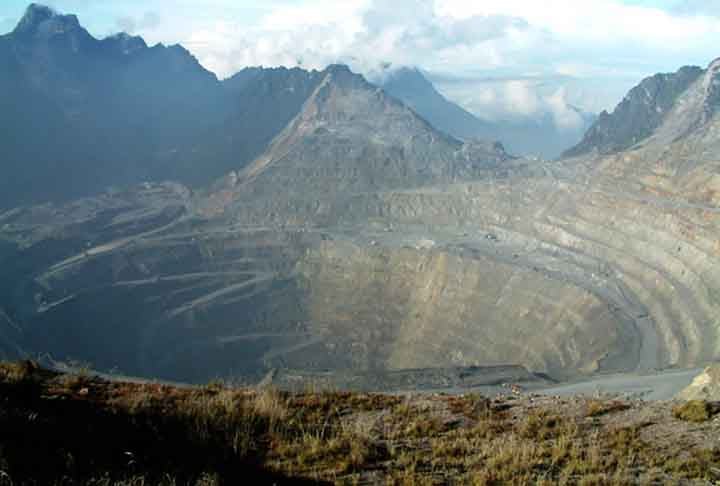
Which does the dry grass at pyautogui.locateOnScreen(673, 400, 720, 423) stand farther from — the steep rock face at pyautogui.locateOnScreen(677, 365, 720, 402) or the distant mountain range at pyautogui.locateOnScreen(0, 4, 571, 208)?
the distant mountain range at pyautogui.locateOnScreen(0, 4, 571, 208)

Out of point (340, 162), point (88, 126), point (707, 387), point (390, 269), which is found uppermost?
point (88, 126)

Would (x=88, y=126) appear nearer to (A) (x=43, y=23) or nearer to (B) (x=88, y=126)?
(B) (x=88, y=126)

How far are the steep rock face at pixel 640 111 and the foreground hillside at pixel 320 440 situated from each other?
6648 inches

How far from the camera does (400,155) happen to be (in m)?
147

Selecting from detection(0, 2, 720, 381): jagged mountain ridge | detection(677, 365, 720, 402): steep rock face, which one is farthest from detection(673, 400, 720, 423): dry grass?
detection(0, 2, 720, 381): jagged mountain ridge

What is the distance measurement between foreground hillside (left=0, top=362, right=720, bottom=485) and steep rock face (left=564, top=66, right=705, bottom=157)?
168864 mm

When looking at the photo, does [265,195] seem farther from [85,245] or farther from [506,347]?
[506,347]

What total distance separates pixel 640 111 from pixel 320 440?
19417 cm

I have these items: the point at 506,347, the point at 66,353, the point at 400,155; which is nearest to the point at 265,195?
the point at 400,155

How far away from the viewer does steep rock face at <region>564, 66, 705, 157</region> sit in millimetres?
173875

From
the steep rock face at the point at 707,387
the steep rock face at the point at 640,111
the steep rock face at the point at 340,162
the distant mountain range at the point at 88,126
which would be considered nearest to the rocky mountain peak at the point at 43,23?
the distant mountain range at the point at 88,126

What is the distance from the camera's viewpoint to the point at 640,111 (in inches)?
7200

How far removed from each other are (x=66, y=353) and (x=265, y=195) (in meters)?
61.3

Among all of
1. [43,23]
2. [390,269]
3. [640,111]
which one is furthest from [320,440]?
[43,23]
